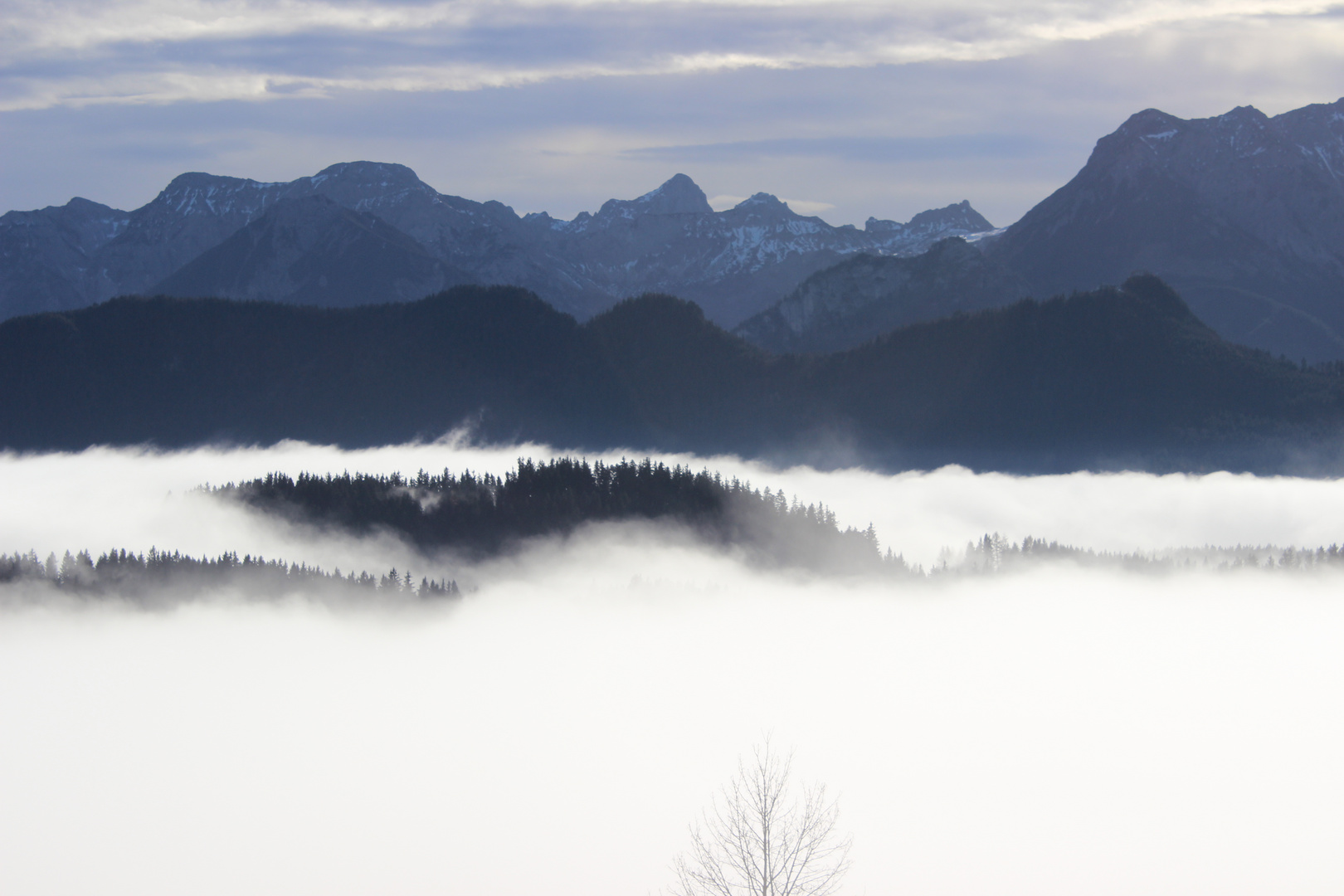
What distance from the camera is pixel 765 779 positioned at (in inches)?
4560

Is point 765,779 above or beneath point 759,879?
above

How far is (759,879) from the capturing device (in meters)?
122

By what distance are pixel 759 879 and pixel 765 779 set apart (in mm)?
12640
